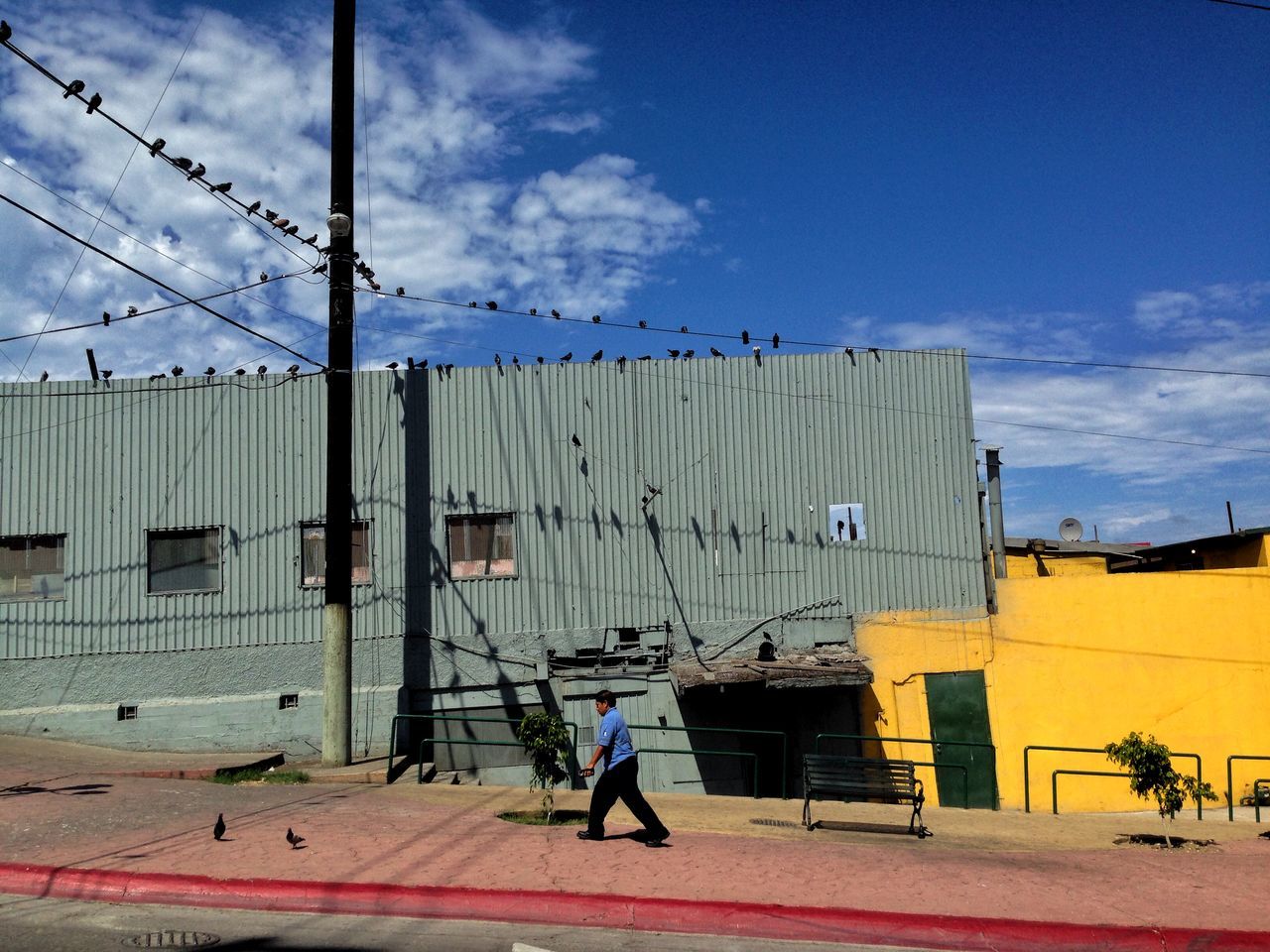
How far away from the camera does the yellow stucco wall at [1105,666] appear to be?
17.5 meters

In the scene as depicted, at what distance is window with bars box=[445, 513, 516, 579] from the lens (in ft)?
59.2

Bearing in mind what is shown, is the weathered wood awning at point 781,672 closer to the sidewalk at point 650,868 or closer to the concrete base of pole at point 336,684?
the sidewalk at point 650,868

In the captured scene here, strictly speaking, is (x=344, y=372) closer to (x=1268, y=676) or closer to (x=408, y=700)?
(x=408, y=700)

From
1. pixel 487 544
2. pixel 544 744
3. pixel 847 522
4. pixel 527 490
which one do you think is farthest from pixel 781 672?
pixel 544 744

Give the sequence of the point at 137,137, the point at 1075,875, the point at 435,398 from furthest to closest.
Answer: the point at 435,398 < the point at 137,137 < the point at 1075,875

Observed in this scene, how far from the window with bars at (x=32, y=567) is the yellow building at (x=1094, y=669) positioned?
14144mm

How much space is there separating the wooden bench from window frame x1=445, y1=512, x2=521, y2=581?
24.3ft

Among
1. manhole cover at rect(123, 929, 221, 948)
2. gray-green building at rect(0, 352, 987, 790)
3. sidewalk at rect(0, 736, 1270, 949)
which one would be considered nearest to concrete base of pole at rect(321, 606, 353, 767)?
sidewalk at rect(0, 736, 1270, 949)

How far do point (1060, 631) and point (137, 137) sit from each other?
52.3 feet

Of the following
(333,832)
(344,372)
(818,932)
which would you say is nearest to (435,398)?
(344,372)

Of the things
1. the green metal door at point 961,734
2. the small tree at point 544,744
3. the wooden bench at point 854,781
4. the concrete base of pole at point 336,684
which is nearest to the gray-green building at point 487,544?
the green metal door at point 961,734

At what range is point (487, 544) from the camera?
59.5 feet

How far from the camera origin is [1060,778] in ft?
56.2

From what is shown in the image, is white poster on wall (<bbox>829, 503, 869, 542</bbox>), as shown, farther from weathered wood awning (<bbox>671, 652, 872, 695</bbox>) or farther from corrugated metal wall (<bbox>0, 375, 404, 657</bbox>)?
corrugated metal wall (<bbox>0, 375, 404, 657</bbox>)
